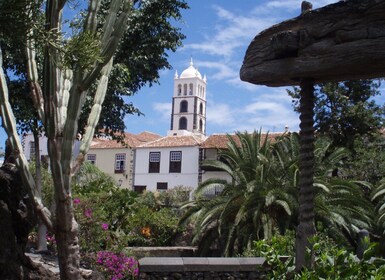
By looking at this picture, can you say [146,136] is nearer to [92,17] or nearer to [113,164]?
[113,164]

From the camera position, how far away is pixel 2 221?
19.9ft

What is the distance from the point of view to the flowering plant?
380 inches

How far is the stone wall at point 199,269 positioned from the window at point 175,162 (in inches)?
1383

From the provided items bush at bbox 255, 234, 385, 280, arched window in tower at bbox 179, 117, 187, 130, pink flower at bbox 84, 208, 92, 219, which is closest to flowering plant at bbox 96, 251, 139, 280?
pink flower at bbox 84, 208, 92, 219

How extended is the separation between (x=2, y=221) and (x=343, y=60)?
4.29m

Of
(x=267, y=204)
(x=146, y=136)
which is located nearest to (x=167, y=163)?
(x=146, y=136)

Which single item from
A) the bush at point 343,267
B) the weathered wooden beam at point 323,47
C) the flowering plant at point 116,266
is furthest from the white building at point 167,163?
the bush at point 343,267

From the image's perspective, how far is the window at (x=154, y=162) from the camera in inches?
1731

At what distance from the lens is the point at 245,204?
535 inches

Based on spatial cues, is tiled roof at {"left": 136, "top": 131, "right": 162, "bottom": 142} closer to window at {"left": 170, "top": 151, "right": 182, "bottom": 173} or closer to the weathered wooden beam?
window at {"left": 170, "top": 151, "right": 182, "bottom": 173}

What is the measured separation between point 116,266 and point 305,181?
6.03m

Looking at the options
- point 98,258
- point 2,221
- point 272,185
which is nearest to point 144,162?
point 272,185

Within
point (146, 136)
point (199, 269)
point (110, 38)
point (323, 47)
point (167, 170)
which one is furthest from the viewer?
point (146, 136)

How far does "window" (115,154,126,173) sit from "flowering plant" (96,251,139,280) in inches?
1426
